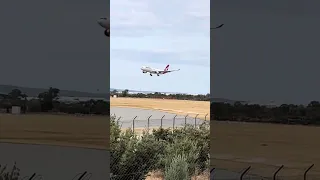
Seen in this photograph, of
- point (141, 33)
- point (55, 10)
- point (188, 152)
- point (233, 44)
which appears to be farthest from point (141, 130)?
point (55, 10)

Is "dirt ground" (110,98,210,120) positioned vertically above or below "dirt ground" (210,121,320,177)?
above

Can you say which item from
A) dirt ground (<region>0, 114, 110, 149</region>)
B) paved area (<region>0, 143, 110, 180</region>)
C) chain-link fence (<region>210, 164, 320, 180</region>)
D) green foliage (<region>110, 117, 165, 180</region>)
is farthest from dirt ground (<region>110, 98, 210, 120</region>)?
paved area (<region>0, 143, 110, 180</region>)

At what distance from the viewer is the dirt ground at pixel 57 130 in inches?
127

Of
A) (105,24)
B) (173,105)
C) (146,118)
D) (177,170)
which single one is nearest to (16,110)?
(105,24)

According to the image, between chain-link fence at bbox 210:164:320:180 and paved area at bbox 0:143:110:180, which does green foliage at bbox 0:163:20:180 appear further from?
chain-link fence at bbox 210:164:320:180

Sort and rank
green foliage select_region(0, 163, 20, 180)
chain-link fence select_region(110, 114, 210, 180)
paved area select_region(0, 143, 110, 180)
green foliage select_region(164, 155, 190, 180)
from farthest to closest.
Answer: chain-link fence select_region(110, 114, 210, 180)
green foliage select_region(164, 155, 190, 180)
paved area select_region(0, 143, 110, 180)
green foliage select_region(0, 163, 20, 180)

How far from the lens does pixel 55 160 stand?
340 centimetres

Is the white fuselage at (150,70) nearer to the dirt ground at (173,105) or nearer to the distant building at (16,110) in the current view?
the dirt ground at (173,105)

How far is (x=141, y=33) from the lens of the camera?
457cm

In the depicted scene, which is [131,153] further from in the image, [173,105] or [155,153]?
[173,105]

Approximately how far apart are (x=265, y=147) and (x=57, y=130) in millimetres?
1608

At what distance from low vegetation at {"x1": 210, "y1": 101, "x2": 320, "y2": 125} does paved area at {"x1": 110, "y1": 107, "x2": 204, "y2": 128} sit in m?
1.52

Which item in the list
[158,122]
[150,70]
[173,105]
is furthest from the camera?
[173,105]

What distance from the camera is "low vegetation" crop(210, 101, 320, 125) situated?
361cm
